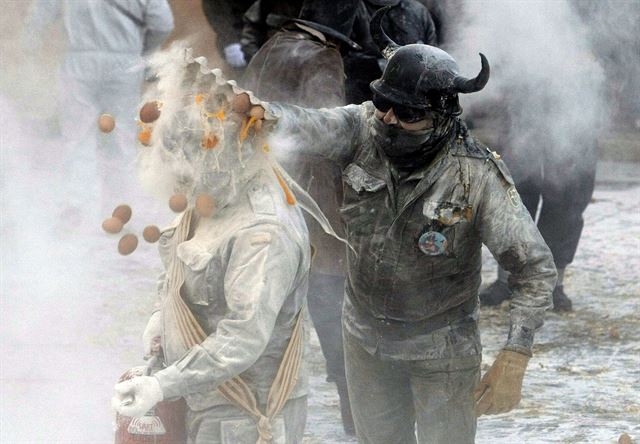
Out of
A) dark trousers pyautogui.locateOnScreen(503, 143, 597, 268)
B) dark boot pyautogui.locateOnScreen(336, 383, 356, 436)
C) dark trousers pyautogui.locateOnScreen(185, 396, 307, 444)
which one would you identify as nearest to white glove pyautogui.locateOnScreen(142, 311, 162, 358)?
dark trousers pyautogui.locateOnScreen(185, 396, 307, 444)

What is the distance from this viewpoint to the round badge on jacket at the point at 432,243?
3.89 m

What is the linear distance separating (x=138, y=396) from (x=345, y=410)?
6.97 ft

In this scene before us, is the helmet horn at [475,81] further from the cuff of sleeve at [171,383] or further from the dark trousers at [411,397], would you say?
the cuff of sleeve at [171,383]

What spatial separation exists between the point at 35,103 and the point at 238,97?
7710 millimetres

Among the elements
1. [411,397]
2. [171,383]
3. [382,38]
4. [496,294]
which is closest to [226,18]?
[496,294]

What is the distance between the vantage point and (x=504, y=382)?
3873mm

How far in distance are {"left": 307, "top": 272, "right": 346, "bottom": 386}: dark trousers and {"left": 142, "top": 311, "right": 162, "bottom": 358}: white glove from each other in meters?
1.50

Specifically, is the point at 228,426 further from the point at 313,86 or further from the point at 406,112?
the point at 313,86

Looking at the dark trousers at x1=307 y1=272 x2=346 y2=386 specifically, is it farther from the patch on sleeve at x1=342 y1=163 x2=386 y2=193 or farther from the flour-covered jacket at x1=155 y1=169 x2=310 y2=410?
the flour-covered jacket at x1=155 y1=169 x2=310 y2=410

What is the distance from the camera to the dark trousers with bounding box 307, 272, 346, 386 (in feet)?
17.4

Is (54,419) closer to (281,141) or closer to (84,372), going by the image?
(84,372)

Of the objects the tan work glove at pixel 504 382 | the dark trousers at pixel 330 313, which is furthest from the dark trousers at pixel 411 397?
the dark trousers at pixel 330 313

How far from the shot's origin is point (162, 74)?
145 inches

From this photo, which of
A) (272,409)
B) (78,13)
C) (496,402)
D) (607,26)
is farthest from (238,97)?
(78,13)
